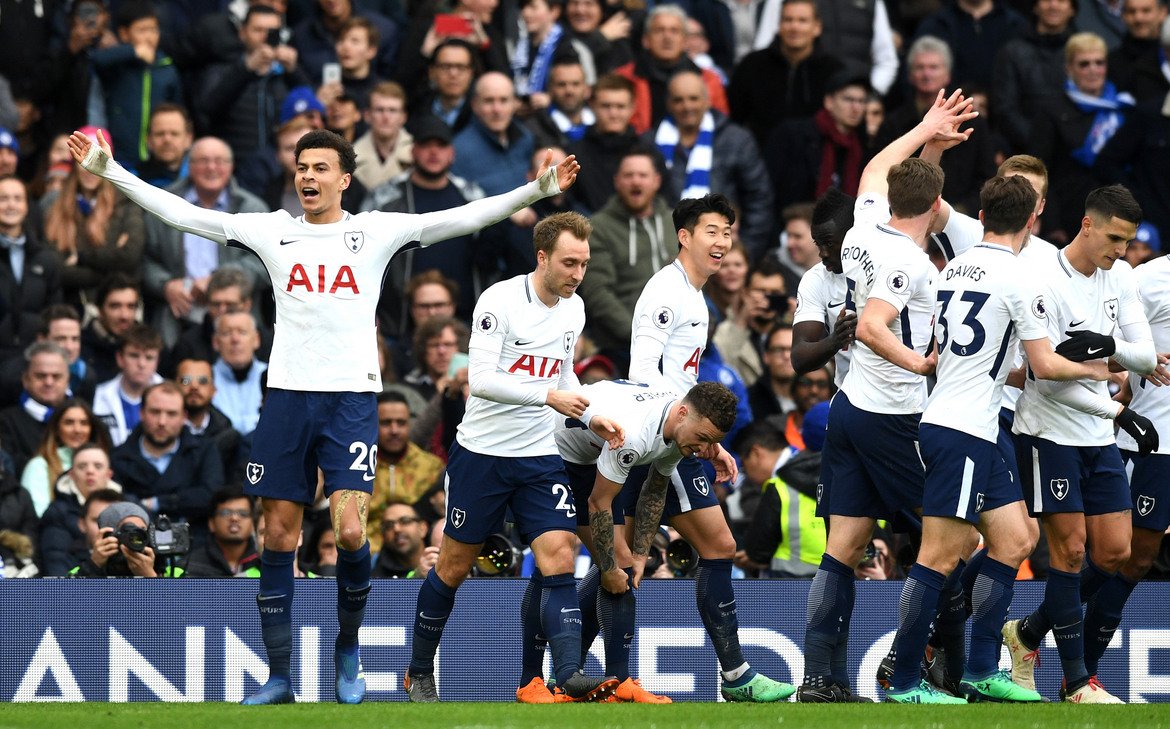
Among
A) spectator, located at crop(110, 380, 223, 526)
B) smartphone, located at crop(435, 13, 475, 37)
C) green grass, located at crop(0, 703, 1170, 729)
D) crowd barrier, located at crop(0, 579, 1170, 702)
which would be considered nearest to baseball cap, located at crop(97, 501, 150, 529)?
crowd barrier, located at crop(0, 579, 1170, 702)

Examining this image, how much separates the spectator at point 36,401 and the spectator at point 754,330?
5.17m

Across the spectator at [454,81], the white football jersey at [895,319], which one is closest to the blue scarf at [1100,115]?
the spectator at [454,81]

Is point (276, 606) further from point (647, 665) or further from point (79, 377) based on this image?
point (79, 377)

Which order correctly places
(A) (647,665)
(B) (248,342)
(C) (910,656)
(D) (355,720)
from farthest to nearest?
(B) (248,342) < (A) (647,665) < (C) (910,656) < (D) (355,720)

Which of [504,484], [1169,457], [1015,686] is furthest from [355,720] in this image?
[1169,457]

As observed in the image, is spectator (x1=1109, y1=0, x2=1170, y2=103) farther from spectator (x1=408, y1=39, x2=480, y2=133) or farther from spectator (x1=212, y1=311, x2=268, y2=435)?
spectator (x1=212, y1=311, x2=268, y2=435)

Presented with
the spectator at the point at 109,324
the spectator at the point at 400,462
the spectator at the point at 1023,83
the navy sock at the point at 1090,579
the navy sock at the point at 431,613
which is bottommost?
the navy sock at the point at 431,613

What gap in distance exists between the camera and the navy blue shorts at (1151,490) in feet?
35.7

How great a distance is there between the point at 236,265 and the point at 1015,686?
7.79m

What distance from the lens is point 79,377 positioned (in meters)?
15.0

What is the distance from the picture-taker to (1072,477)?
1012 centimetres

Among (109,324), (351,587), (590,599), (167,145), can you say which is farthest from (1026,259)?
(167,145)

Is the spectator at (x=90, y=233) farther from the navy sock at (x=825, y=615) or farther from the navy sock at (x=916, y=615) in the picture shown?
the navy sock at (x=916, y=615)

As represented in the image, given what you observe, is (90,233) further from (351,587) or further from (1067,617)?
(1067,617)
